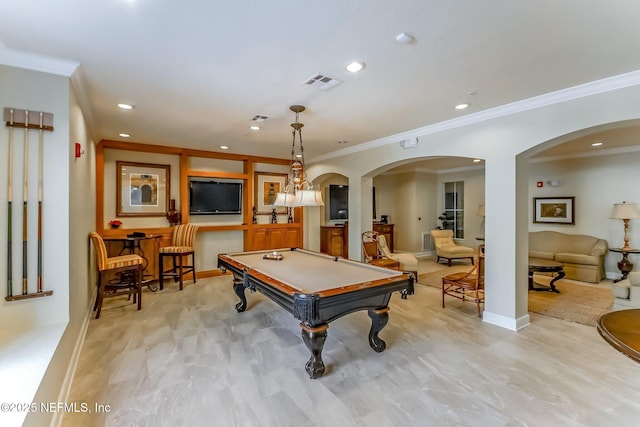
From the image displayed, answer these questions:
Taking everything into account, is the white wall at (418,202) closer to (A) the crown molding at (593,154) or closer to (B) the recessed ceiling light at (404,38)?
(A) the crown molding at (593,154)

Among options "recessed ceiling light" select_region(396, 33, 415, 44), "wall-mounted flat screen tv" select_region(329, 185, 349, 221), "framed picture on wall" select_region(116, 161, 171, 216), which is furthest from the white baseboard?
"wall-mounted flat screen tv" select_region(329, 185, 349, 221)

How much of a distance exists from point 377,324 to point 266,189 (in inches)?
183

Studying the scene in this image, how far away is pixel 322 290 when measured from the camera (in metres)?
2.40

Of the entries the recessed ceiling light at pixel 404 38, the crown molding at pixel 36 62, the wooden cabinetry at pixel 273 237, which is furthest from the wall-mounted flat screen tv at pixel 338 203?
the crown molding at pixel 36 62

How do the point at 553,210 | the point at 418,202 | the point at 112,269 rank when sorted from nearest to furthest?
1. the point at 112,269
2. the point at 553,210
3. the point at 418,202

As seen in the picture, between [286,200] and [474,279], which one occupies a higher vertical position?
[286,200]

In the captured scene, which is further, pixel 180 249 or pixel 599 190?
pixel 599 190

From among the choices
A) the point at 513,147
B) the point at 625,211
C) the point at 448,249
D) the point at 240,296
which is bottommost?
the point at 240,296

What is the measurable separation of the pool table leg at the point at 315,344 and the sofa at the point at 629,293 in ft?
12.7

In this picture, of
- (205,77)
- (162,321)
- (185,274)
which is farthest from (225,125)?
(185,274)

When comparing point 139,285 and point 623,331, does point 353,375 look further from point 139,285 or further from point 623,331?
point 139,285

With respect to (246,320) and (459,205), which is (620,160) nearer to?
(459,205)

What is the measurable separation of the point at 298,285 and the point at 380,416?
1.13 metres

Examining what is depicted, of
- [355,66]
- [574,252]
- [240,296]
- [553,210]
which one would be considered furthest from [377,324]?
[553,210]
